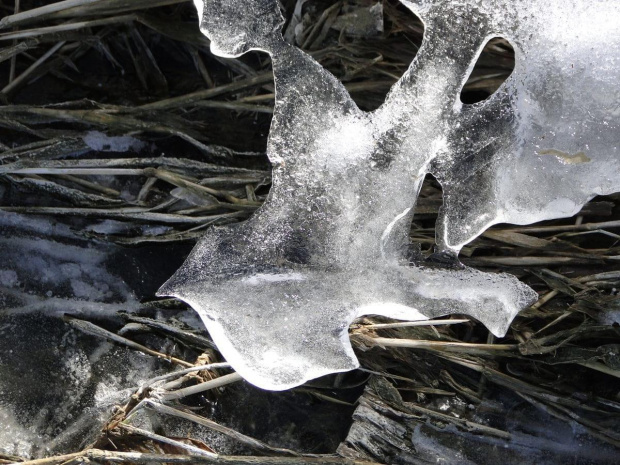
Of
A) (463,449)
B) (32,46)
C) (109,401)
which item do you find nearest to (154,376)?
(109,401)

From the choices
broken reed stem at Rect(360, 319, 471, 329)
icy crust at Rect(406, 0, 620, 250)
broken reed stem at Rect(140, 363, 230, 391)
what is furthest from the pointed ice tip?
→ icy crust at Rect(406, 0, 620, 250)

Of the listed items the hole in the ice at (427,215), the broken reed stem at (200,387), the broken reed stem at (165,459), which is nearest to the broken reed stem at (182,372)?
the broken reed stem at (200,387)

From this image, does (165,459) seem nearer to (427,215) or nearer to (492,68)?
(427,215)

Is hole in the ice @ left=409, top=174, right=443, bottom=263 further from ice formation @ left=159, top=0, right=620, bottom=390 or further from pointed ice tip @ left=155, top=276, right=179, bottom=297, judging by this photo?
pointed ice tip @ left=155, top=276, right=179, bottom=297

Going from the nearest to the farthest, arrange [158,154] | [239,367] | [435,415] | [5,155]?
[239,367], [435,415], [5,155], [158,154]

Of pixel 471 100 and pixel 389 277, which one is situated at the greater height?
pixel 471 100

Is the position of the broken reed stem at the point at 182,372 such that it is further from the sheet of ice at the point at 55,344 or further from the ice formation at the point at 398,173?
the ice formation at the point at 398,173

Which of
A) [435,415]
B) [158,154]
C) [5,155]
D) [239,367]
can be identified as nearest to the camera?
[239,367]

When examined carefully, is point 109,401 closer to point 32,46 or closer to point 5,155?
point 5,155
